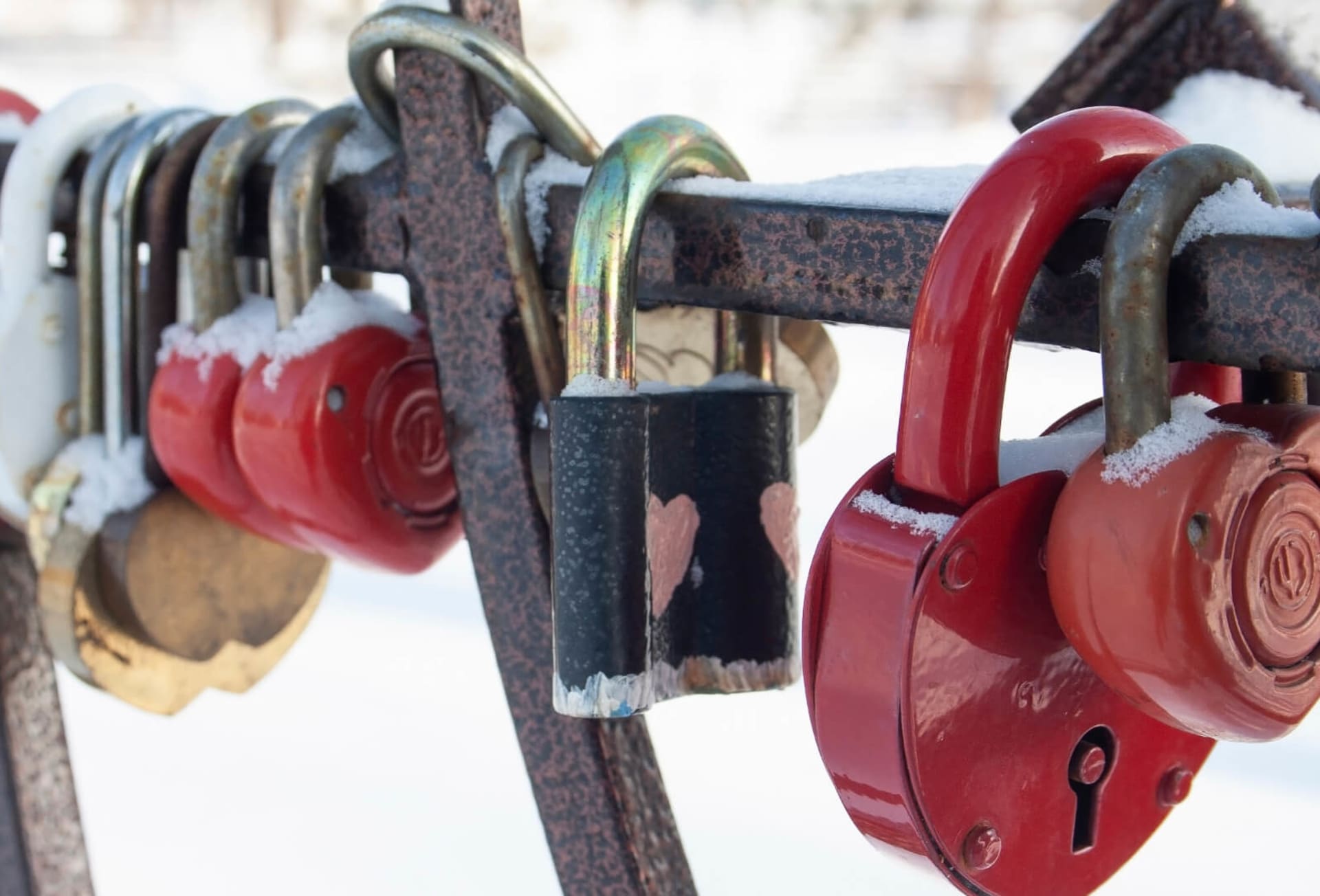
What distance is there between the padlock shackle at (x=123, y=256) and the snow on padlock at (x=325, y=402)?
10 centimetres

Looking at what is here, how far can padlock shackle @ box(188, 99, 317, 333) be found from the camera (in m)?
0.65

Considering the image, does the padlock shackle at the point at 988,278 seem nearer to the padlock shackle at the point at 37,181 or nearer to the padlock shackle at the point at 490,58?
the padlock shackle at the point at 490,58

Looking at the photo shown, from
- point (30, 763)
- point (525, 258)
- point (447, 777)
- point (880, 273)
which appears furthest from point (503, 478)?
point (447, 777)

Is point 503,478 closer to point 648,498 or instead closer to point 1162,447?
point 648,498

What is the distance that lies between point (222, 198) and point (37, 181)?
0.14 meters

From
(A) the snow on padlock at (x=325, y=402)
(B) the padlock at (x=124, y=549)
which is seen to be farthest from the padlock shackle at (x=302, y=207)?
(B) the padlock at (x=124, y=549)

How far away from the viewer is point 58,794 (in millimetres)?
928

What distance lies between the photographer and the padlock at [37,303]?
729mm

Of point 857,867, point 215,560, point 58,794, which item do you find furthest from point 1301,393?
point 58,794

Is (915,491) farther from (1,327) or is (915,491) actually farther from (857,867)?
(857,867)

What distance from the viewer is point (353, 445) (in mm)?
618

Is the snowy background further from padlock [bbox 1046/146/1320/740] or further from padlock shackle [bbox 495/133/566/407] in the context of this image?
padlock shackle [bbox 495/133/566/407]

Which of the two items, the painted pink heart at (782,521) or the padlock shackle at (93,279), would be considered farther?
the padlock shackle at (93,279)

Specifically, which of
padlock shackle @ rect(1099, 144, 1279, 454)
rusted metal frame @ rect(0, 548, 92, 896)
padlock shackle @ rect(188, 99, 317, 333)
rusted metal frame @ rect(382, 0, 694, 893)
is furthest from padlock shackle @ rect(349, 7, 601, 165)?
rusted metal frame @ rect(0, 548, 92, 896)
